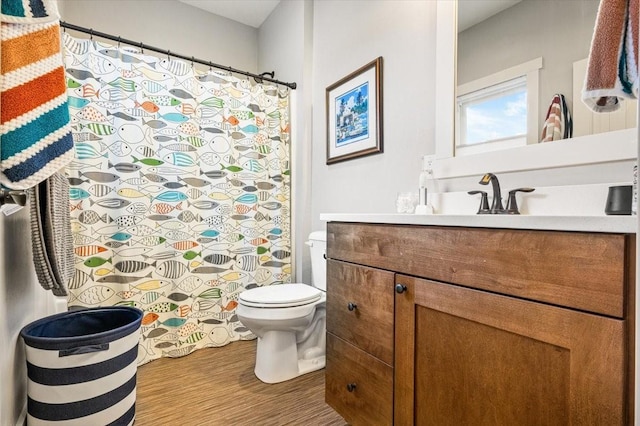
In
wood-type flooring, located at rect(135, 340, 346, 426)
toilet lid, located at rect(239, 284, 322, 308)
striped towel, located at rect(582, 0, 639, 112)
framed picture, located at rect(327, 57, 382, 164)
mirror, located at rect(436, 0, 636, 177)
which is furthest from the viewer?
framed picture, located at rect(327, 57, 382, 164)

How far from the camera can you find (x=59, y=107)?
Answer: 88cm

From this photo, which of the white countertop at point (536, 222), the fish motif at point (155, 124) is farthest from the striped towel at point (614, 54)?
the fish motif at point (155, 124)

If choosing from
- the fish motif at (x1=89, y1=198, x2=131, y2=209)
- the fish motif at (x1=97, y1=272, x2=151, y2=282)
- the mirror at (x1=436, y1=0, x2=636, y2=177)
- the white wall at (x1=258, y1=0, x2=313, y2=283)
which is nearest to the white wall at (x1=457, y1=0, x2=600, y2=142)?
the mirror at (x1=436, y1=0, x2=636, y2=177)

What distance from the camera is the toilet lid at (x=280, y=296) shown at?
5.22 feet

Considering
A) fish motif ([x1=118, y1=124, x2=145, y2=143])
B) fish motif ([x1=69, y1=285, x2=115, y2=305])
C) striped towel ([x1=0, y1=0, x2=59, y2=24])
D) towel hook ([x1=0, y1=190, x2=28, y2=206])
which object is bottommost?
fish motif ([x1=69, y1=285, x2=115, y2=305])

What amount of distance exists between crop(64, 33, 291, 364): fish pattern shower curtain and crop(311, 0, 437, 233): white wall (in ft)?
1.46

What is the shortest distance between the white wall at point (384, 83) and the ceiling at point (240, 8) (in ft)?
1.98

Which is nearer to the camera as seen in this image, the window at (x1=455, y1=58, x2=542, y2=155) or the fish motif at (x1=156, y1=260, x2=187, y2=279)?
the window at (x1=455, y1=58, x2=542, y2=155)

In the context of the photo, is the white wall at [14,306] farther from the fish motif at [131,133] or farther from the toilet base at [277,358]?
the toilet base at [277,358]

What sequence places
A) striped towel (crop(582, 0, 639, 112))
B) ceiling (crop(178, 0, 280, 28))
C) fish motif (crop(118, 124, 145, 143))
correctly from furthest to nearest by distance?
ceiling (crop(178, 0, 280, 28)), fish motif (crop(118, 124, 145, 143)), striped towel (crop(582, 0, 639, 112))

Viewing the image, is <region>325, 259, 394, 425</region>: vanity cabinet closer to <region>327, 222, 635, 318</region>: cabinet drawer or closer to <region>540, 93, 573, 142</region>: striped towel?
<region>327, 222, 635, 318</region>: cabinet drawer

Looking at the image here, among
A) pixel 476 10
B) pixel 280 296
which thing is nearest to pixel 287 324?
pixel 280 296

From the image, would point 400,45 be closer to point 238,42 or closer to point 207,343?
point 238,42

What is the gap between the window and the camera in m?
1.12
